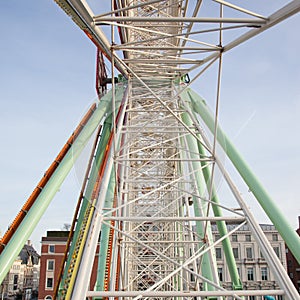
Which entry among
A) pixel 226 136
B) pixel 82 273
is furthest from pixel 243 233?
pixel 82 273

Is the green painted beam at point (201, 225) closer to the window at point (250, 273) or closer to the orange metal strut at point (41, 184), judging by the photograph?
the orange metal strut at point (41, 184)

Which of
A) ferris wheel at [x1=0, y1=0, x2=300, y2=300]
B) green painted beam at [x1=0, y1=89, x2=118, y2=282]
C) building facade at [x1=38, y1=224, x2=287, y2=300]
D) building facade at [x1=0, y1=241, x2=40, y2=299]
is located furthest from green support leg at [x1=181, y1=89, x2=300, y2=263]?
building facade at [x1=0, y1=241, x2=40, y2=299]

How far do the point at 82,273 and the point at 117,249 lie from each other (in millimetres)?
4406

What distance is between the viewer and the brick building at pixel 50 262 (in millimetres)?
31406

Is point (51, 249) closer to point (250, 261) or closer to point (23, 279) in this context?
point (23, 279)

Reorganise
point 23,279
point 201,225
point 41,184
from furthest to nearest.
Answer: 1. point 23,279
2. point 201,225
3. point 41,184

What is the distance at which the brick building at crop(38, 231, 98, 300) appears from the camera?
31.4 m

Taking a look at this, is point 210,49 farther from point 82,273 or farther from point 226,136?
point 82,273

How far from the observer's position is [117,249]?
813 cm

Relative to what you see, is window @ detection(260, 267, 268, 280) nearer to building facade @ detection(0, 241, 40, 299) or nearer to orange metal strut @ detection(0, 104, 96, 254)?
building facade @ detection(0, 241, 40, 299)

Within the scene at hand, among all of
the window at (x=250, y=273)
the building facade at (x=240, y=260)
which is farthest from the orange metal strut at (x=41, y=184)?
the window at (x=250, y=273)

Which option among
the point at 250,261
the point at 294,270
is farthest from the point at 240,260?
the point at 294,270

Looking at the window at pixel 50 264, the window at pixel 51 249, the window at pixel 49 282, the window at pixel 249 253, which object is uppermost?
the window at pixel 51 249

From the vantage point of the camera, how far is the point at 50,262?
32281 millimetres
